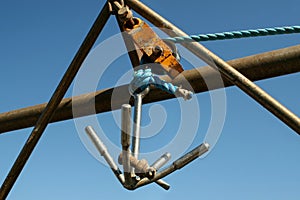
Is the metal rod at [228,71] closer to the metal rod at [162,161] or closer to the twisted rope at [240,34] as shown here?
the twisted rope at [240,34]

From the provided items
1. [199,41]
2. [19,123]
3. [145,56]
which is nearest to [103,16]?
[145,56]

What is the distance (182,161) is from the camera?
296 centimetres

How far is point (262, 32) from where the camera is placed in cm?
329

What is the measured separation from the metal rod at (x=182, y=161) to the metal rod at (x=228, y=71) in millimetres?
478

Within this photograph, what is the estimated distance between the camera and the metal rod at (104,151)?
3127 mm

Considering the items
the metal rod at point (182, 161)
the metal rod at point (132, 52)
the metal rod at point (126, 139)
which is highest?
the metal rod at point (132, 52)

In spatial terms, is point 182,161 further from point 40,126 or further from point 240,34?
point 40,126

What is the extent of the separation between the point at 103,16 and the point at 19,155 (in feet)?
4.55

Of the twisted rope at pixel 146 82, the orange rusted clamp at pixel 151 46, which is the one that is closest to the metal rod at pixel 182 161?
the twisted rope at pixel 146 82

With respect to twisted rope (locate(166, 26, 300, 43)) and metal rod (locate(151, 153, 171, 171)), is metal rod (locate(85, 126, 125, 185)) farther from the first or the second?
twisted rope (locate(166, 26, 300, 43))

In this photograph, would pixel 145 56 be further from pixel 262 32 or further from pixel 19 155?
pixel 19 155

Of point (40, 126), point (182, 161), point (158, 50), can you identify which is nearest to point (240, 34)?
point (158, 50)

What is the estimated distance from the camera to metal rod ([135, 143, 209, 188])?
2.91 m

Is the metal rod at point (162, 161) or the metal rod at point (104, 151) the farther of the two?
the metal rod at point (104, 151)
